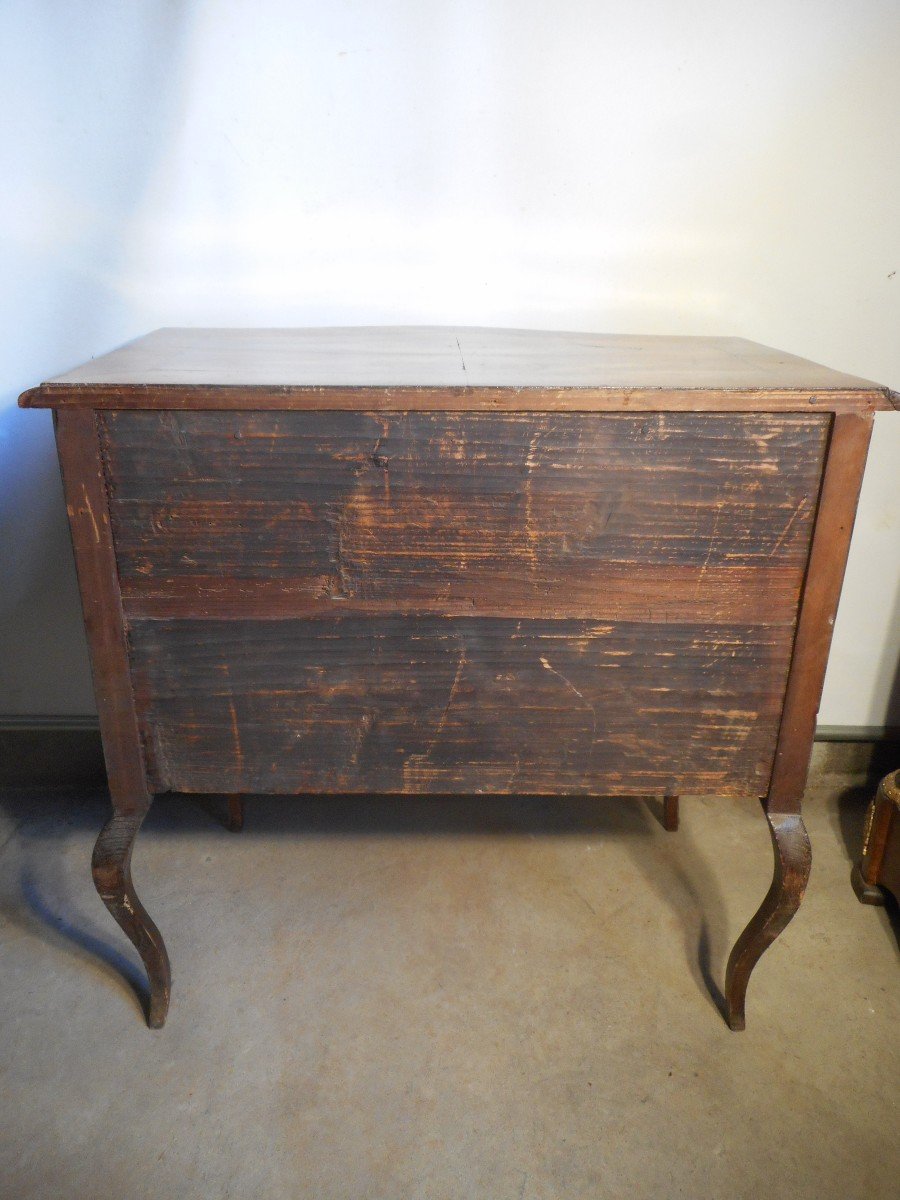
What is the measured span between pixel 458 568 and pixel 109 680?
16.1 inches

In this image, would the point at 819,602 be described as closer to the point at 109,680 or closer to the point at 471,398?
the point at 471,398

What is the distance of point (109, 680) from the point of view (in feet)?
3.24

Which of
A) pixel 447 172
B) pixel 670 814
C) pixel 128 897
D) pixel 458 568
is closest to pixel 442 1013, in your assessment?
pixel 128 897

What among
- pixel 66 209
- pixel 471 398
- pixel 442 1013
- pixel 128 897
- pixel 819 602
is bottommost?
pixel 442 1013

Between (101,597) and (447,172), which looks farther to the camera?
(447,172)

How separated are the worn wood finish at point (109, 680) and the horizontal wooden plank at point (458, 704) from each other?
0.02 metres

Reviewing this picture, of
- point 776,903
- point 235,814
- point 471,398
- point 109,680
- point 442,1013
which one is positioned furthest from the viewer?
point 235,814

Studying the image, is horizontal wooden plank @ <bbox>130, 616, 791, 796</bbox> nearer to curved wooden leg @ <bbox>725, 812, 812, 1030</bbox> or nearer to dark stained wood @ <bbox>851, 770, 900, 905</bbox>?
curved wooden leg @ <bbox>725, 812, 812, 1030</bbox>

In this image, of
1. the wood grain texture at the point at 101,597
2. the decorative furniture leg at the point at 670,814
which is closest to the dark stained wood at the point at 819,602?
the decorative furniture leg at the point at 670,814

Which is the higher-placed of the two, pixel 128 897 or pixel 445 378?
pixel 445 378

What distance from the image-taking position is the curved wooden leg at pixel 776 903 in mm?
1049

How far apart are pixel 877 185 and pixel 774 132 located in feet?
0.59

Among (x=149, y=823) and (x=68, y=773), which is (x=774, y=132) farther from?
(x=68, y=773)

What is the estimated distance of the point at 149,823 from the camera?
5.21 feet
